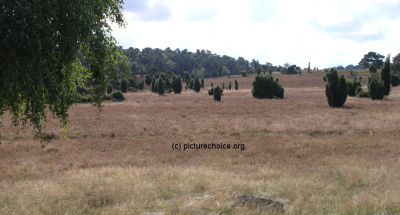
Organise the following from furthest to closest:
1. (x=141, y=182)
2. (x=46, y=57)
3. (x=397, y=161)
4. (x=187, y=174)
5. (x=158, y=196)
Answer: (x=397, y=161), (x=187, y=174), (x=141, y=182), (x=158, y=196), (x=46, y=57)

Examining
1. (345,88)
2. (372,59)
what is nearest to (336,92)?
(345,88)

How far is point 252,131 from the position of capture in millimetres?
21531

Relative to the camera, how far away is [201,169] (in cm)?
1101

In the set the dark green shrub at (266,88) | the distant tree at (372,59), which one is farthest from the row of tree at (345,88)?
the distant tree at (372,59)

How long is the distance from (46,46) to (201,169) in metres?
6.72

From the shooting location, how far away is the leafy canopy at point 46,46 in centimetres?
534

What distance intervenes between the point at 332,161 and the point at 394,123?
1340cm

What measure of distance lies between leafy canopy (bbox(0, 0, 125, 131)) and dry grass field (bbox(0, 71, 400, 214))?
240 cm

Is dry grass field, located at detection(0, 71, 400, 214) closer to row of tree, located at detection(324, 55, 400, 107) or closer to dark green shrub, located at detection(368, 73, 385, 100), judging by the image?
row of tree, located at detection(324, 55, 400, 107)

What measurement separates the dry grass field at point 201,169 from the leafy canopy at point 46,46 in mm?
2399

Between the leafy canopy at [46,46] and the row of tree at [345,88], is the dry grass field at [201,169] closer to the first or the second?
the leafy canopy at [46,46]

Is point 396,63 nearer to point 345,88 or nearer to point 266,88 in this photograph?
point 266,88

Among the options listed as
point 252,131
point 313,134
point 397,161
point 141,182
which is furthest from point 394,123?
point 141,182

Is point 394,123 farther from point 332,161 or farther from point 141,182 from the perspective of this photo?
point 141,182
